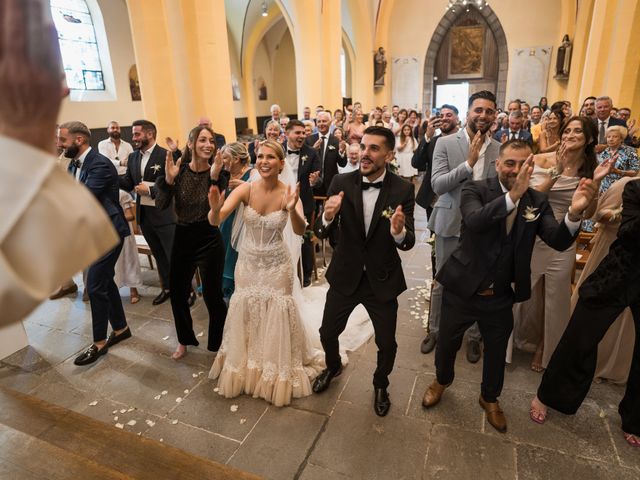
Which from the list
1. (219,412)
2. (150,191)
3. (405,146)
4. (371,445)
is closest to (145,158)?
(150,191)

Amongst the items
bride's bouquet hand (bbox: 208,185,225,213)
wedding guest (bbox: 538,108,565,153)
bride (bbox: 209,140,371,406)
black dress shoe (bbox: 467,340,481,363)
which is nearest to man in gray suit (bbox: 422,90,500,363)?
black dress shoe (bbox: 467,340,481,363)

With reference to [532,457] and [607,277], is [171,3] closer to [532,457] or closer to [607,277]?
[607,277]

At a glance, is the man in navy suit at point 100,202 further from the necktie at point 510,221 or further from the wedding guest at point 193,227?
the necktie at point 510,221

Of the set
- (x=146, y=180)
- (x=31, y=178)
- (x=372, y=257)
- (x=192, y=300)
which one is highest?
(x=31, y=178)

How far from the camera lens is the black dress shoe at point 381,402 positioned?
3004mm

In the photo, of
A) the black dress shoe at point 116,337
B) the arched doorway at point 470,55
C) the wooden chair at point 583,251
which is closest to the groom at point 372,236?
the wooden chair at point 583,251

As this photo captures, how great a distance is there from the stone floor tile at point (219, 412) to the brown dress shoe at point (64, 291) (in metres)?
3.08

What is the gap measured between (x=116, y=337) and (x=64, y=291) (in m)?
1.81

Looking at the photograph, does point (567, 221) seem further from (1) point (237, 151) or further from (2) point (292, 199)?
(1) point (237, 151)

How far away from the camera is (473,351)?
371 centimetres

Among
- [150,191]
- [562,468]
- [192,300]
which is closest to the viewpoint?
[562,468]

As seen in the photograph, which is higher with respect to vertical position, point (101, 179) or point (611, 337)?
point (101, 179)

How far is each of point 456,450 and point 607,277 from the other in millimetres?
1470

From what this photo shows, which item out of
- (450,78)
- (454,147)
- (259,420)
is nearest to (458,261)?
(454,147)
